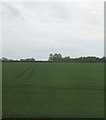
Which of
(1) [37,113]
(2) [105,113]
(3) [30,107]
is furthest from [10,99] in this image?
(2) [105,113]

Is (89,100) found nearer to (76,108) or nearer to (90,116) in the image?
(76,108)

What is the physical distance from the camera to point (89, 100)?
6.89 meters

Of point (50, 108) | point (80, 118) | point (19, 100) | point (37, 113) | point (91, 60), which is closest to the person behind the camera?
point (80, 118)

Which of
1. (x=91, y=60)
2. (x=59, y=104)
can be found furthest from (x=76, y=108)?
(x=91, y=60)

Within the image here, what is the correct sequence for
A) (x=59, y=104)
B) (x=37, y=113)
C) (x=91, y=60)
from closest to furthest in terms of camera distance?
(x=37, y=113) < (x=59, y=104) < (x=91, y=60)

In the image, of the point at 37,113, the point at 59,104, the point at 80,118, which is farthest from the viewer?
the point at 59,104

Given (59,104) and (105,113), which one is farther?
(59,104)

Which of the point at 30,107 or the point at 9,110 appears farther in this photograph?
the point at 30,107

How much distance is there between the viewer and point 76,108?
18.9ft

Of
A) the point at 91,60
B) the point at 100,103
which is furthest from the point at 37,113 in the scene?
the point at 91,60

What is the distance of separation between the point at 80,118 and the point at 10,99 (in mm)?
2514

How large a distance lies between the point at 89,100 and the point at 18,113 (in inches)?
98.2

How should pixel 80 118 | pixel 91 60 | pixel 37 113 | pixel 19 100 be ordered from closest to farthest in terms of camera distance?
pixel 80 118
pixel 37 113
pixel 19 100
pixel 91 60

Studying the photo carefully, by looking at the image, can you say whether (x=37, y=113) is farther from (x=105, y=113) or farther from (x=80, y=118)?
(x=105, y=113)
